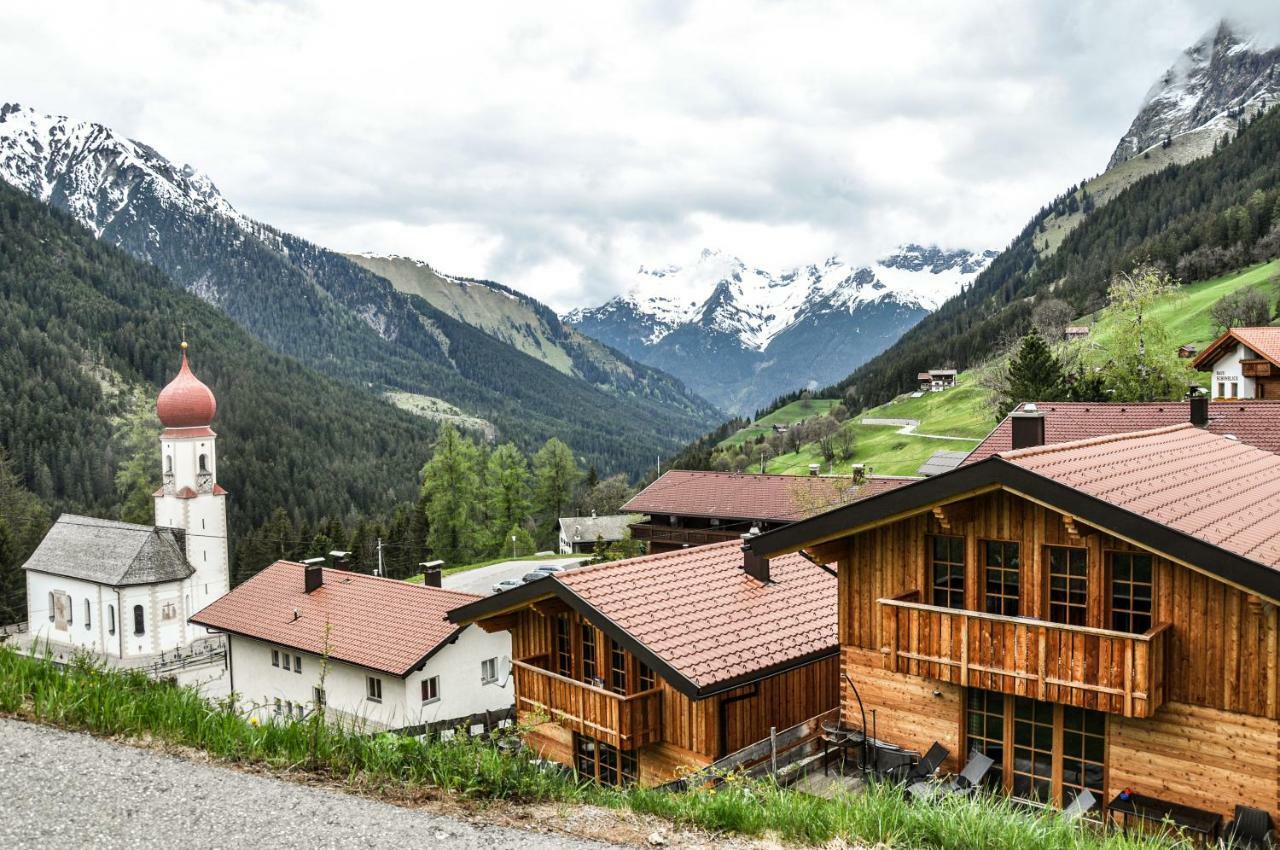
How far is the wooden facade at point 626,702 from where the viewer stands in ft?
48.9

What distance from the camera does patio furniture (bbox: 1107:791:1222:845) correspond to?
10.8 m

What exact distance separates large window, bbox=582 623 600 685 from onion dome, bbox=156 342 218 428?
170 ft

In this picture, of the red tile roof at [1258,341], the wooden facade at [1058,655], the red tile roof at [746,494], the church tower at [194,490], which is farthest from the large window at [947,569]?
the church tower at [194,490]

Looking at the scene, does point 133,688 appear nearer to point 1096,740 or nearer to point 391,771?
point 391,771

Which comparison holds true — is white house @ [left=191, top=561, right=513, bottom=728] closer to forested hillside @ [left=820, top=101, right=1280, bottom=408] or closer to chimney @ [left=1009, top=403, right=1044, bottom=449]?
chimney @ [left=1009, top=403, right=1044, bottom=449]

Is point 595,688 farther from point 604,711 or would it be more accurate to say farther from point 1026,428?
point 1026,428

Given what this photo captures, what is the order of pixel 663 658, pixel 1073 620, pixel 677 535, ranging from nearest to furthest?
1. pixel 1073 620
2. pixel 663 658
3. pixel 677 535

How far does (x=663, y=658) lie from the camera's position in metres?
14.1

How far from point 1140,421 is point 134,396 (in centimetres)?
14746

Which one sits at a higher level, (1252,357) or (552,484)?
(1252,357)

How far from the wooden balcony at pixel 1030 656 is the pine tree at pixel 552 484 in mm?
75905

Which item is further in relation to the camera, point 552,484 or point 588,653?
point 552,484

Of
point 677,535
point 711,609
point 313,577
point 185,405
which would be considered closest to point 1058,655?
point 711,609

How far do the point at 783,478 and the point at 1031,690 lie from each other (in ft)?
142
